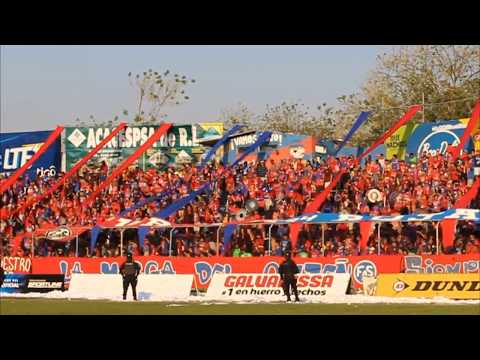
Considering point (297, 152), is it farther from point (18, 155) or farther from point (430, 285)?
point (430, 285)

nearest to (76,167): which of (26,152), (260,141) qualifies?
(26,152)

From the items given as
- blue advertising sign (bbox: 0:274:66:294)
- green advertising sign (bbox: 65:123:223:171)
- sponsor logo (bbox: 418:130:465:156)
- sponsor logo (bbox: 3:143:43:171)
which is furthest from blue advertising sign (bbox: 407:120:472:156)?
sponsor logo (bbox: 3:143:43:171)

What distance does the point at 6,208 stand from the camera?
144 ft

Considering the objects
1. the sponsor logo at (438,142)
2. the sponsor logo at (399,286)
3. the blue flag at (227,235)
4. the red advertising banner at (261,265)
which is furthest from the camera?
the sponsor logo at (438,142)

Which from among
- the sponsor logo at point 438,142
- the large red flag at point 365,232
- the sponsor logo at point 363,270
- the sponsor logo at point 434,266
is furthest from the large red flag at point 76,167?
the sponsor logo at point 434,266

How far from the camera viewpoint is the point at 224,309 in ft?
88.4

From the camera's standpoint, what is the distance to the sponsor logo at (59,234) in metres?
39.7

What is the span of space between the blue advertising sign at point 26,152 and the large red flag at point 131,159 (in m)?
5.03

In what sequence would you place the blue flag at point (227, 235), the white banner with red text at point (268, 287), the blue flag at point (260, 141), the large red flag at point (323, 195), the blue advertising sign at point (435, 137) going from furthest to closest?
the blue flag at point (260, 141), the blue advertising sign at point (435, 137), the blue flag at point (227, 235), the large red flag at point (323, 195), the white banner with red text at point (268, 287)

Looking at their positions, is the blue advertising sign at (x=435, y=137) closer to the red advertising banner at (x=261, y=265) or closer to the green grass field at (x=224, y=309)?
the red advertising banner at (x=261, y=265)

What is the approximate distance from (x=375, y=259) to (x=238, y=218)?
24.2ft

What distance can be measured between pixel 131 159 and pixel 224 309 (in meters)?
19.8

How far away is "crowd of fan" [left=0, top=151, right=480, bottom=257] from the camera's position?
112 ft
